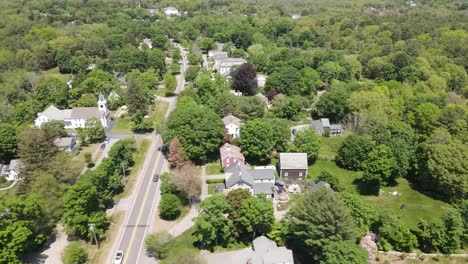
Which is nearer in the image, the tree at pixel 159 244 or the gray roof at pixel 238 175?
the tree at pixel 159 244

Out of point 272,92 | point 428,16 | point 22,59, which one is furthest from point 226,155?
point 428,16

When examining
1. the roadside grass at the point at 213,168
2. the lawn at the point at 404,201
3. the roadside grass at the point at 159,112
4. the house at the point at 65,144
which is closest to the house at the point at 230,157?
the roadside grass at the point at 213,168

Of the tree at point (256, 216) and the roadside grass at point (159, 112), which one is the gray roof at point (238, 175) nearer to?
the tree at point (256, 216)

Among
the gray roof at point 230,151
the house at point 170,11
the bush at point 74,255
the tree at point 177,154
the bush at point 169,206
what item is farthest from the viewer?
the house at point 170,11

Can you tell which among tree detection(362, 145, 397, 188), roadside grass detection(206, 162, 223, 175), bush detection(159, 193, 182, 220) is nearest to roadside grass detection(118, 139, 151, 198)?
bush detection(159, 193, 182, 220)

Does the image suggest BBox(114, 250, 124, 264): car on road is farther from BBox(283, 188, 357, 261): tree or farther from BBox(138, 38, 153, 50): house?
BBox(138, 38, 153, 50): house

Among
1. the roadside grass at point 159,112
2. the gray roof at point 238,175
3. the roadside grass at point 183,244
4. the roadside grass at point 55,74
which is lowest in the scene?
the roadside grass at point 183,244

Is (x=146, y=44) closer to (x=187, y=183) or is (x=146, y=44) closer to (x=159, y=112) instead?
(x=159, y=112)
